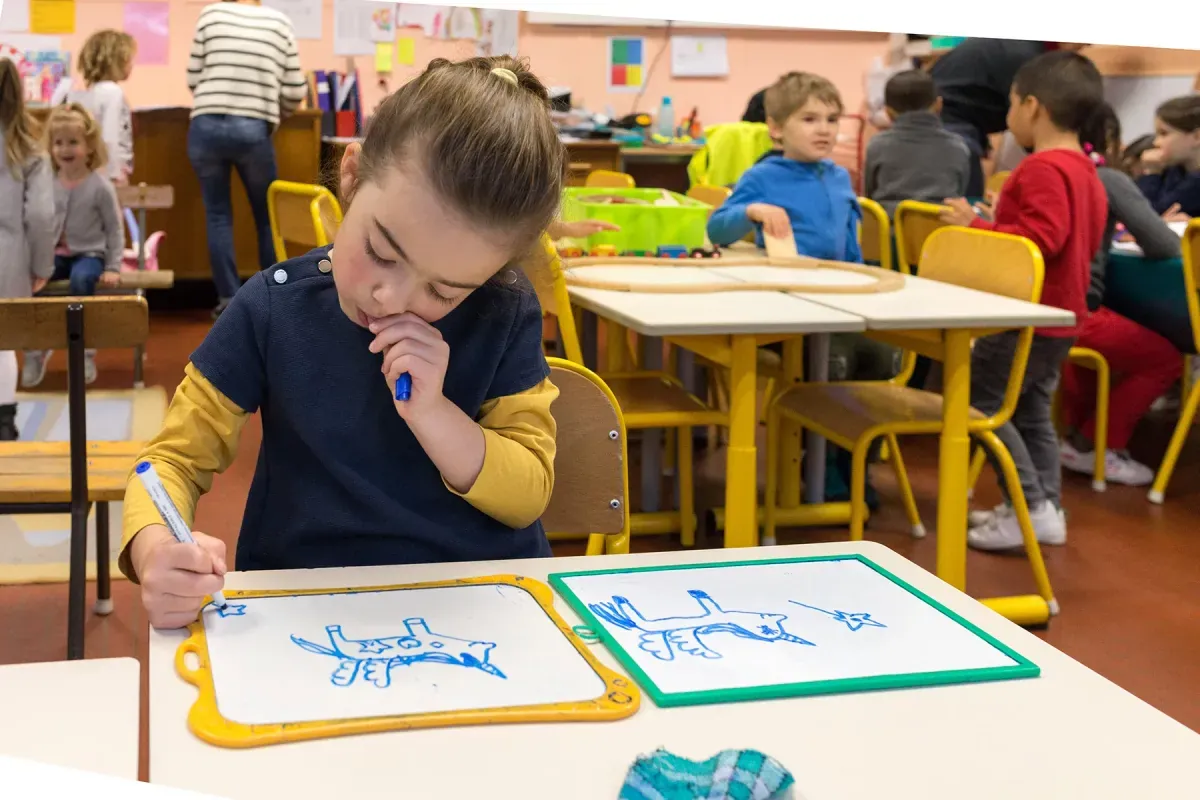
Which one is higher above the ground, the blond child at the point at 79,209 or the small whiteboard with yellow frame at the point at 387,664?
the blond child at the point at 79,209

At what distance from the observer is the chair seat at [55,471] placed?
6.81 feet

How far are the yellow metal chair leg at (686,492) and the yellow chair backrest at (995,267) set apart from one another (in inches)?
26.1

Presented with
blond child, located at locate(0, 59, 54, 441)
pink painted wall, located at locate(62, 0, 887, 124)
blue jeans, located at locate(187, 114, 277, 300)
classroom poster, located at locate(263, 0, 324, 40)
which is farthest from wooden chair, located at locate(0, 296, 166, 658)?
classroom poster, located at locate(263, 0, 324, 40)

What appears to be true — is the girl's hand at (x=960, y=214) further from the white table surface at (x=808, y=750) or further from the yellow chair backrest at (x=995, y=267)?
the white table surface at (x=808, y=750)

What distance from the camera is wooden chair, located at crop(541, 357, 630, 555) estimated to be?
1384 millimetres

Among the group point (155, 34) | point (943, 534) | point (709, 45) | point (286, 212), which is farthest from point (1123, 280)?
point (155, 34)

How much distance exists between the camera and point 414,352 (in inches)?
39.8

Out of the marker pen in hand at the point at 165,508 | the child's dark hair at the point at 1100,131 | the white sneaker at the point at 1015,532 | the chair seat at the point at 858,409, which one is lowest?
the white sneaker at the point at 1015,532

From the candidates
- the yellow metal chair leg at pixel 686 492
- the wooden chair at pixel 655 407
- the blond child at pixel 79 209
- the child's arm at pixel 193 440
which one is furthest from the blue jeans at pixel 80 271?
the child's arm at pixel 193 440

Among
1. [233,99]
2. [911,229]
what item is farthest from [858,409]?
[233,99]

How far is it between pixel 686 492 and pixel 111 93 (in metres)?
3.76

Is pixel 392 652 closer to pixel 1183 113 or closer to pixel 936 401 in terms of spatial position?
pixel 936 401

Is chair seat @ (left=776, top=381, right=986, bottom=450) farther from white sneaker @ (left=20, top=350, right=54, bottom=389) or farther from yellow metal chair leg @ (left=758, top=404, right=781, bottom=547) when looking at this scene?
white sneaker @ (left=20, top=350, right=54, bottom=389)

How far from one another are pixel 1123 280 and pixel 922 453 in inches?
30.2
